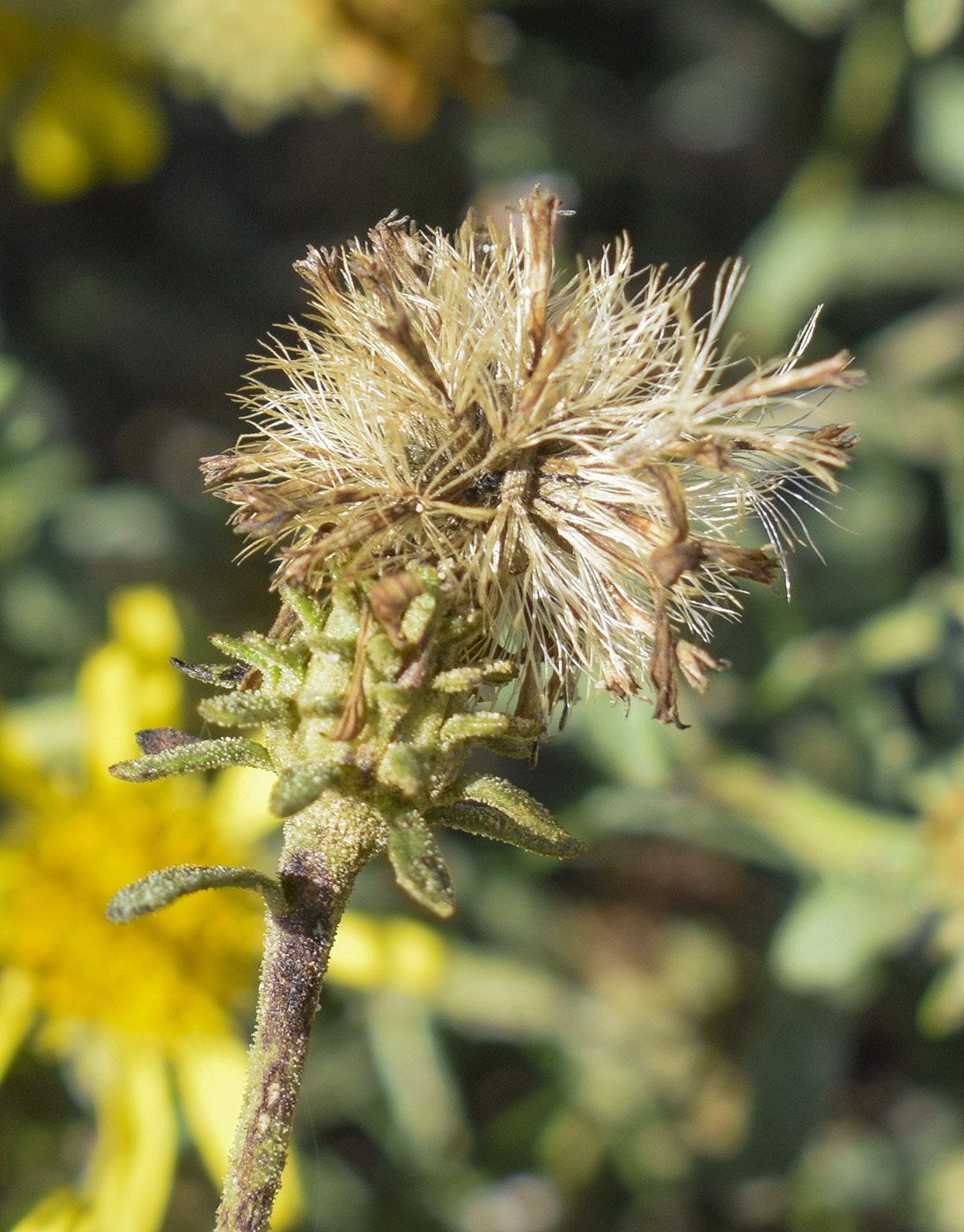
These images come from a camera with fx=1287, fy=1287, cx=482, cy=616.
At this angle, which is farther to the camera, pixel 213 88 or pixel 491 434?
pixel 213 88

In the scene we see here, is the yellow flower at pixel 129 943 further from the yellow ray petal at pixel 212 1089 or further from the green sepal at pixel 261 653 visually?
the green sepal at pixel 261 653

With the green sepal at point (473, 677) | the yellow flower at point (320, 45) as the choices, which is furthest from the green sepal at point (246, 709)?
the yellow flower at point (320, 45)

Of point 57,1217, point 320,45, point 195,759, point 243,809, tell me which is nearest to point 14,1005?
point 243,809

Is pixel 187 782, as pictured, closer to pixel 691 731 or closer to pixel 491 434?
pixel 691 731

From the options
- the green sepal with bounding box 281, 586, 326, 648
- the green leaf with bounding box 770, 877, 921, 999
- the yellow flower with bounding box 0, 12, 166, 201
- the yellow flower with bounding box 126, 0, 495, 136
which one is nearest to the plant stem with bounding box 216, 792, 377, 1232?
the green sepal with bounding box 281, 586, 326, 648

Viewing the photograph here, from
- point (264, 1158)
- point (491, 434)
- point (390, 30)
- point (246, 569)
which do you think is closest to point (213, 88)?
point (390, 30)

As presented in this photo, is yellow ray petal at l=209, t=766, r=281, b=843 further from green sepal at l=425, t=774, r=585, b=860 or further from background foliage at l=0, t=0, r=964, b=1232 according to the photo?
green sepal at l=425, t=774, r=585, b=860

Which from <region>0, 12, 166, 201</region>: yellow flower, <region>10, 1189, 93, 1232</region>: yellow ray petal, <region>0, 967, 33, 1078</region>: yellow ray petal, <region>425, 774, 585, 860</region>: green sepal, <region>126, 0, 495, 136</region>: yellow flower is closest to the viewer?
<region>425, 774, 585, 860</region>: green sepal
